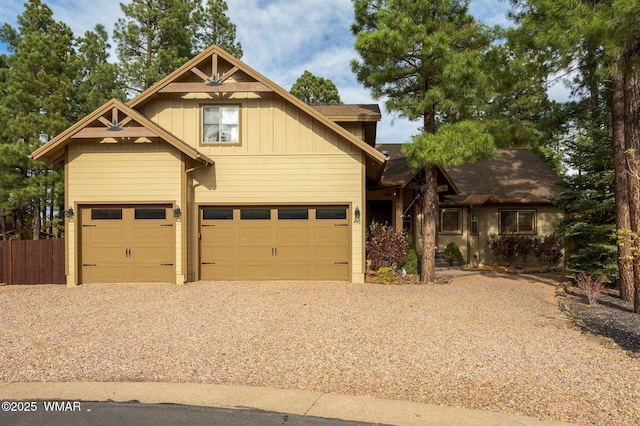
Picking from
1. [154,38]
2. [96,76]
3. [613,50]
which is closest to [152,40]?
[154,38]

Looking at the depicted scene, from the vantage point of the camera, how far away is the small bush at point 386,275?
11.8m

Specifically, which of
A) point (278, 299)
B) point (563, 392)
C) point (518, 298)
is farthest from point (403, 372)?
point (518, 298)

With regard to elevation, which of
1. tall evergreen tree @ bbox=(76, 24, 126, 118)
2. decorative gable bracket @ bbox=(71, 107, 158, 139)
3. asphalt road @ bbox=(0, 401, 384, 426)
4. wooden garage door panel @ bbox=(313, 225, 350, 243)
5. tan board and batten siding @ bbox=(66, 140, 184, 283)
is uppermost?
tall evergreen tree @ bbox=(76, 24, 126, 118)

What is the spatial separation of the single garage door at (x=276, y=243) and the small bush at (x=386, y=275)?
1037 millimetres

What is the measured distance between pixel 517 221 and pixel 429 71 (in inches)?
371

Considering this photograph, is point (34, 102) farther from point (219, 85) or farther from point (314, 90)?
point (314, 90)

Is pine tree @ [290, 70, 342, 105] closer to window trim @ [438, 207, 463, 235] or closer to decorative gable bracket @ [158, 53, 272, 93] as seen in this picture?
window trim @ [438, 207, 463, 235]

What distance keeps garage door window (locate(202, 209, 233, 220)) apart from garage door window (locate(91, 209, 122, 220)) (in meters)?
2.50

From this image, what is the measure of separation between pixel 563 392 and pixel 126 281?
1114cm

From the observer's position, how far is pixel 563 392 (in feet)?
13.8

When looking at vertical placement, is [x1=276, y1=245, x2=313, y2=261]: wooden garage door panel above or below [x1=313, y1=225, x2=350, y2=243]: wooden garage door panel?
below

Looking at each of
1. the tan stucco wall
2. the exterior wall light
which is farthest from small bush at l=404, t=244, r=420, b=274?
the exterior wall light

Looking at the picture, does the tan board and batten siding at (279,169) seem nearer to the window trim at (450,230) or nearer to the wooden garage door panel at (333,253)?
the wooden garage door panel at (333,253)

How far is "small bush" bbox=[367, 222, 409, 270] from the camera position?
508 inches
